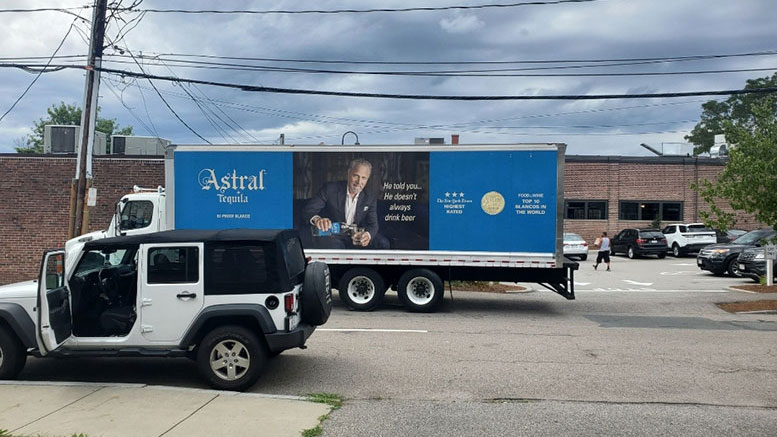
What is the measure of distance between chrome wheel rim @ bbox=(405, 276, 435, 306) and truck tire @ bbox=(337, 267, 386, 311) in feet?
1.89

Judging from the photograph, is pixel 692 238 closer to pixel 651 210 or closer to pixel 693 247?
pixel 693 247

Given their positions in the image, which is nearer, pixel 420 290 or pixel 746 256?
pixel 420 290

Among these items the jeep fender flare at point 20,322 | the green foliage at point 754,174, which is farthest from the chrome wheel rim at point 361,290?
the green foliage at point 754,174

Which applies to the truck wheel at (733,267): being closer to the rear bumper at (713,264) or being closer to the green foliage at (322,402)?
the rear bumper at (713,264)

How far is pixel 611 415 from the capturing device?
584 centimetres

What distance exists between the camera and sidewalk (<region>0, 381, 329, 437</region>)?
16.9 ft

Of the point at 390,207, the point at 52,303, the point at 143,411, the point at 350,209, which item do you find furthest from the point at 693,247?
the point at 52,303

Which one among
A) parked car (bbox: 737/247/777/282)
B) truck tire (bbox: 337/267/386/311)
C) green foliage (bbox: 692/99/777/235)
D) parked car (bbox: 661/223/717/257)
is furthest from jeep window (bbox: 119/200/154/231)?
parked car (bbox: 661/223/717/257)

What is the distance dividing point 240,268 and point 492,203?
671 centimetres

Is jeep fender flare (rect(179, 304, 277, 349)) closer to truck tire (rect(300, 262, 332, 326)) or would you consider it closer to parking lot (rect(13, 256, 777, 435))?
truck tire (rect(300, 262, 332, 326))

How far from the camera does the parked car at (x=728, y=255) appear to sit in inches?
793

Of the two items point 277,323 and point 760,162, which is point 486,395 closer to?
point 277,323

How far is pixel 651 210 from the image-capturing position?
34781 millimetres

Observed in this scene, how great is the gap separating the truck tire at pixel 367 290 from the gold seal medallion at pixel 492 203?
259 centimetres
